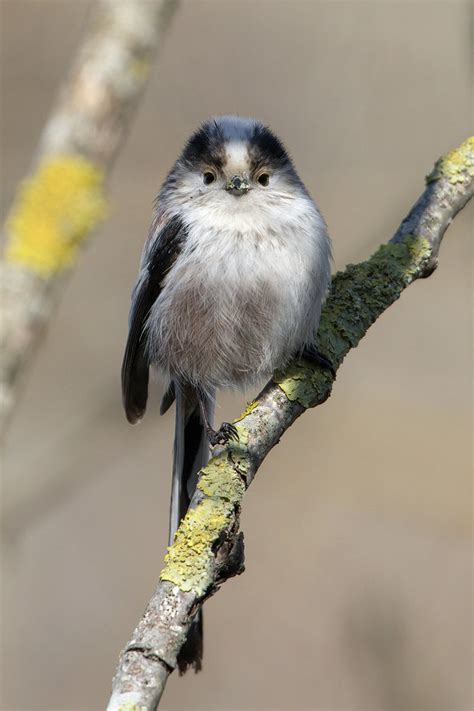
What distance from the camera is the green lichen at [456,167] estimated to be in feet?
9.26

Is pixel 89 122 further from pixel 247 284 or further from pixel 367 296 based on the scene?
pixel 367 296

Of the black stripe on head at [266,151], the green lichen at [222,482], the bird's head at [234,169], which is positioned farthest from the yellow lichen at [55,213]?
the black stripe on head at [266,151]

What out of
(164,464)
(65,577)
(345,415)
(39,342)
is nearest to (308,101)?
(345,415)

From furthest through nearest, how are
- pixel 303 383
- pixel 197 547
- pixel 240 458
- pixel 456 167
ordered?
pixel 456 167 < pixel 303 383 < pixel 240 458 < pixel 197 547

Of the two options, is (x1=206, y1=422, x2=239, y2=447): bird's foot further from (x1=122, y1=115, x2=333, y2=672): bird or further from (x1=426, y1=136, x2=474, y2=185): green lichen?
(x1=426, y1=136, x2=474, y2=185): green lichen

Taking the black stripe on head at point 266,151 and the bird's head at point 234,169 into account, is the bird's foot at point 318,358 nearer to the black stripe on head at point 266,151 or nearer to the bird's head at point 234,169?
the bird's head at point 234,169

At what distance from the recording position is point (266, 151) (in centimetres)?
294

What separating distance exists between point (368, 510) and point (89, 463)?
149 cm

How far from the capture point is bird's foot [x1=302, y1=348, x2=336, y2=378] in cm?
272

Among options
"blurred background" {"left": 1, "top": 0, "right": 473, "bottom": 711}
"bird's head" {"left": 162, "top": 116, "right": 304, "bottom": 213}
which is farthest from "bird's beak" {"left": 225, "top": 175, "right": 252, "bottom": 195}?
"blurred background" {"left": 1, "top": 0, "right": 473, "bottom": 711}

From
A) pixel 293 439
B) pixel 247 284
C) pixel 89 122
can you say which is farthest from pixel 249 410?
pixel 293 439

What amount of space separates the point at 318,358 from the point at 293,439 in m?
1.65

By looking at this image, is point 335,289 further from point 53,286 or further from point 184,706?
point 184,706

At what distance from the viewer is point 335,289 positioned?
2916 millimetres
